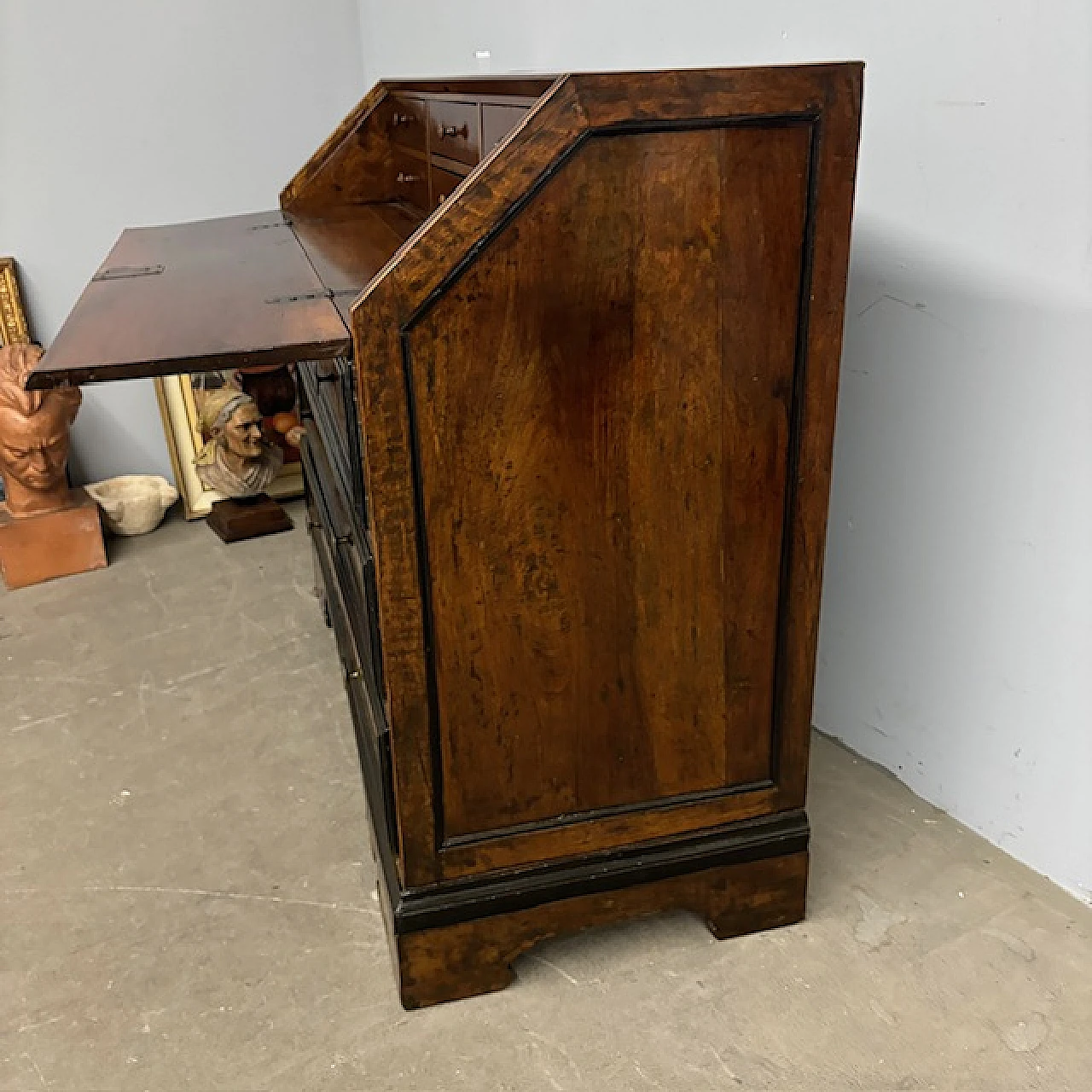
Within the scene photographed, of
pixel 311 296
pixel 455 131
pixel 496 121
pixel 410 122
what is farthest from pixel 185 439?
pixel 496 121

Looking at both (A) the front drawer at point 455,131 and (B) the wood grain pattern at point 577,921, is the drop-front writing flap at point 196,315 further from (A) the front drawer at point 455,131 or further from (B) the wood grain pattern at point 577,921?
(B) the wood grain pattern at point 577,921

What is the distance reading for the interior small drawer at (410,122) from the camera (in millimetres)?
2270

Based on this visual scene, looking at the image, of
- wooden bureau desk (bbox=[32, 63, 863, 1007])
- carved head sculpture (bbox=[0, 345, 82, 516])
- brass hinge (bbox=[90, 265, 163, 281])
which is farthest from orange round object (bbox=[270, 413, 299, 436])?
wooden bureau desk (bbox=[32, 63, 863, 1007])

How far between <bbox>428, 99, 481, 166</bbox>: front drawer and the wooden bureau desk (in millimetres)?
18

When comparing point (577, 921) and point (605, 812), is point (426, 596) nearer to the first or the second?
point (605, 812)

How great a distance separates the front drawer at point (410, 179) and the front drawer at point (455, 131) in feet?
0.43

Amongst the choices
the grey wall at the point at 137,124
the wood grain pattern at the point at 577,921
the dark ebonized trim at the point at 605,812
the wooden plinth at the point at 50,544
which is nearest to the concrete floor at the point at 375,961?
the wood grain pattern at the point at 577,921

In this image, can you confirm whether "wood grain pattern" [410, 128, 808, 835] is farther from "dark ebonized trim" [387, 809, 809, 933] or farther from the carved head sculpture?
the carved head sculpture

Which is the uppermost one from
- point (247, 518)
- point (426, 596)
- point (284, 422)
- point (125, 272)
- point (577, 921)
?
point (125, 272)

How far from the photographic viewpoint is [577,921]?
5.70 ft

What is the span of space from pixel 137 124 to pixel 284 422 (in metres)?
1.08

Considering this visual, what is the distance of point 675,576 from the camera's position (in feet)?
5.25

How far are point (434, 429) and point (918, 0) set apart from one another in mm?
1114

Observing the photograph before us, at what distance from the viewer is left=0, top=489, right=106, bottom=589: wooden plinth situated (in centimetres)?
332
